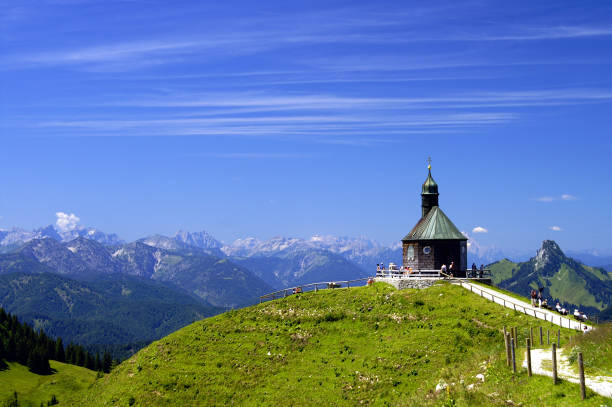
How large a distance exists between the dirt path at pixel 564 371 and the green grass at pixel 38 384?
69.4 metres

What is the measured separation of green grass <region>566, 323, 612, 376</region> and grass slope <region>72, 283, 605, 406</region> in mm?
4734

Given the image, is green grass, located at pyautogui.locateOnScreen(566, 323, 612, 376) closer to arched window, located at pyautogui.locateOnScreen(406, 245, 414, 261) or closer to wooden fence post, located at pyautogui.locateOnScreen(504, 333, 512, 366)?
wooden fence post, located at pyautogui.locateOnScreen(504, 333, 512, 366)

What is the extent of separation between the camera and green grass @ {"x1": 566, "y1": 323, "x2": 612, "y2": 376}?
32.7 m

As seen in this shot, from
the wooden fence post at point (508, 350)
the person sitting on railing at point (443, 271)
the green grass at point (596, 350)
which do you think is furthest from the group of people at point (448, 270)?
the wooden fence post at point (508, 350)

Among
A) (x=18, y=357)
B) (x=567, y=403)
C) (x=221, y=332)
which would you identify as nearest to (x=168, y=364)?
(x=221, y=332)

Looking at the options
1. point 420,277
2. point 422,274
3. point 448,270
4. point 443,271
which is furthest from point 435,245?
point 420,277

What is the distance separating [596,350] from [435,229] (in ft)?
152

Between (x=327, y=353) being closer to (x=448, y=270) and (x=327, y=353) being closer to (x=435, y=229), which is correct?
(x=448, y=270)

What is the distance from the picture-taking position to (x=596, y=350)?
1378 inches

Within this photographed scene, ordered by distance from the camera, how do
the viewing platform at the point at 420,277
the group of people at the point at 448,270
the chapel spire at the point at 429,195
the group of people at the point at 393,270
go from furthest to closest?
1. the chapel spire at the point at 429,195
2. the group of people at the point at 393,270
3. the group of people at the point at 448,270
4. the viewing platform at the point at 420,277

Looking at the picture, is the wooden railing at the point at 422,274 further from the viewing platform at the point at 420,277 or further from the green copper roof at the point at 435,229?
the green copper roof at the point at 435,229

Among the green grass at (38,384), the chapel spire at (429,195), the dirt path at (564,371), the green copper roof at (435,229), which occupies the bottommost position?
the green grass at (38,384)

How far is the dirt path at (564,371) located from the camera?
96.7 ft

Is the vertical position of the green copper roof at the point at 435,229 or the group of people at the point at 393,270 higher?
the green copper roof at the point at 435,229
